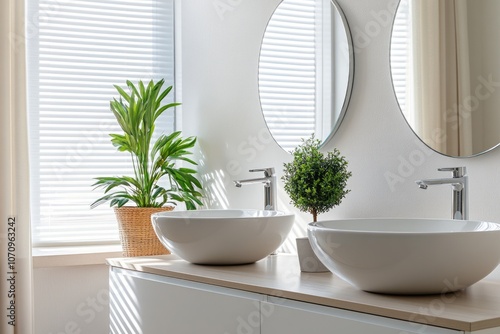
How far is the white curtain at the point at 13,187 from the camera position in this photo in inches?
108

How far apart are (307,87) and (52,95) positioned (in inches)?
52.1

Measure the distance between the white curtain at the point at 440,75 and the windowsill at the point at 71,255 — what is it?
157 cm

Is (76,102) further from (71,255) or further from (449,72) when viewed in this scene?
(449,72)

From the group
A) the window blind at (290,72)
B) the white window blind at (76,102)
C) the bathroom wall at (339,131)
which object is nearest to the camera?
the bathroom wall at (339,131)

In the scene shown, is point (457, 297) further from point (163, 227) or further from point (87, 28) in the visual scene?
point (87, 28)

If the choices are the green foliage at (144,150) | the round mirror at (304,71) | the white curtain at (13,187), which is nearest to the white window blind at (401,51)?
the round mirror at (304,71)

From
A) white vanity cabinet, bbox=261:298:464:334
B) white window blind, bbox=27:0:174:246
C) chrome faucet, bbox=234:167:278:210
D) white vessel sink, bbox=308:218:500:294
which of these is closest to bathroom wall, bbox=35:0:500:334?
chrome faucet, bbox=234:167:278:210

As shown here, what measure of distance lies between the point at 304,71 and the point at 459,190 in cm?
83

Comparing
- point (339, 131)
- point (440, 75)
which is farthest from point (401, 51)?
point (339, 131)

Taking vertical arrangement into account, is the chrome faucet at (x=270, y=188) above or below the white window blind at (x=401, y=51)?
below

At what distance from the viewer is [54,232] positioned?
10.3 ft

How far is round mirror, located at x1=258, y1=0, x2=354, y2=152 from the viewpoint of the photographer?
7.54 ft

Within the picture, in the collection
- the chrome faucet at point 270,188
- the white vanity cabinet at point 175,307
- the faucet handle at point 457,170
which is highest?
the faucet handle at point 457,170

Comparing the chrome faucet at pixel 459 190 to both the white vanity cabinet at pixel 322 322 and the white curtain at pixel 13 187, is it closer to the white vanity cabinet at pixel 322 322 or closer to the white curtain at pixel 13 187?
the white vanity cabinet at pixel 322 322
